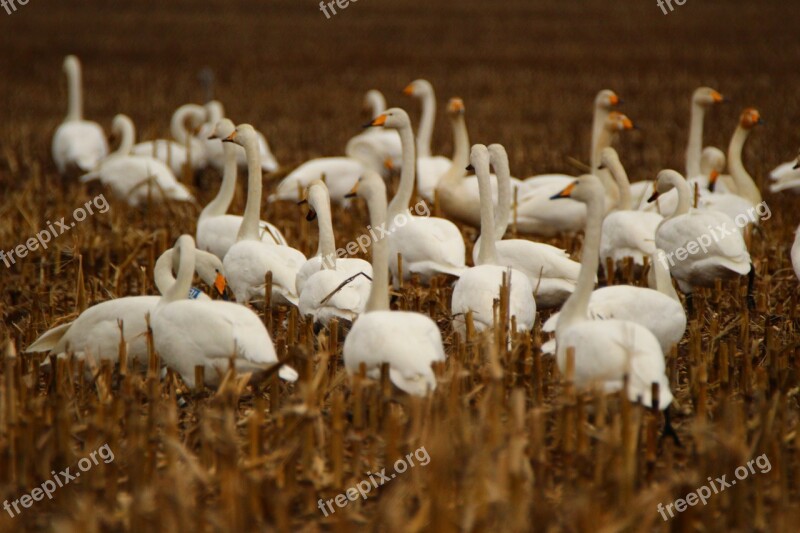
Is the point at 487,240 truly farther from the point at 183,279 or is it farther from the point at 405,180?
the point at 183,279

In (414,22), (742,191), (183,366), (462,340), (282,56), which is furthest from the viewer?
(414,22)

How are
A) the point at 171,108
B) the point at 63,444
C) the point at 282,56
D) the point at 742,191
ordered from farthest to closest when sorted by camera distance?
the point at 282,56
the point at 171,108
the point at 742,191
the point at 63,444

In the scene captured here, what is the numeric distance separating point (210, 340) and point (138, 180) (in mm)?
6150

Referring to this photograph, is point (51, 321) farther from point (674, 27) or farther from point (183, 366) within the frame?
point (674, 27)

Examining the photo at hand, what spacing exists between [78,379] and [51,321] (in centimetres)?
133

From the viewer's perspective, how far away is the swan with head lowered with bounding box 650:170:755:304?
22.7ft

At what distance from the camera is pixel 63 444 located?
176 inches

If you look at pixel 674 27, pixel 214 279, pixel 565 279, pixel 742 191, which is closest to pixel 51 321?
pixel 214 279

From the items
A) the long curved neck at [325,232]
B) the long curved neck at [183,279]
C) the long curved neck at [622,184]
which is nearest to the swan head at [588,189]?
the long curved neck at [325,232]

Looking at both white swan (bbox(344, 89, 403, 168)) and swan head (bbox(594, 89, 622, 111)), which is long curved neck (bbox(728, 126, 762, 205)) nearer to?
swan head (bbox(594, 89, 622, 111))

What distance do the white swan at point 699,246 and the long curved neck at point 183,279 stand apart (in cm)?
298

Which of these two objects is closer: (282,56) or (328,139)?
(328,139)

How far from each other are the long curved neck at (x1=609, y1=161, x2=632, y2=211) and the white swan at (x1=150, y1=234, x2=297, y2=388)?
392 cm

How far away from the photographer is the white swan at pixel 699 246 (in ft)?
22.7
